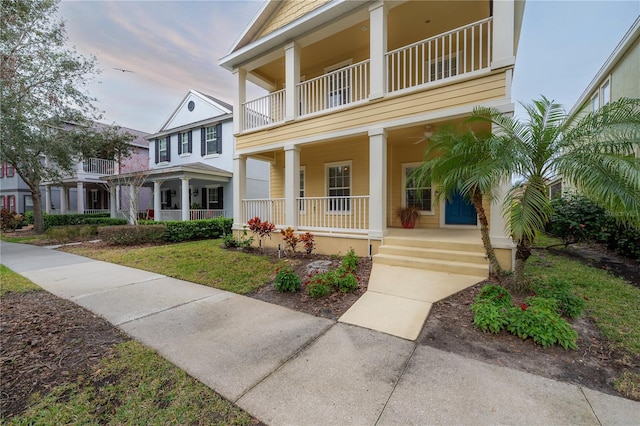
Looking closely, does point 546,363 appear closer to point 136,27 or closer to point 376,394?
point 376,394

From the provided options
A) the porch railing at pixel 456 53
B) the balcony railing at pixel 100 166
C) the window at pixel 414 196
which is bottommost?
the window at pixel 414 196

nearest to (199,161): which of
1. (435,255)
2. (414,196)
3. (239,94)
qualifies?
(239,94)

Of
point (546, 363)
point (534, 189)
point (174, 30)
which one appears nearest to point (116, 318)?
point (546, 363)

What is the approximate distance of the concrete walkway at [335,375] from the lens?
206cm

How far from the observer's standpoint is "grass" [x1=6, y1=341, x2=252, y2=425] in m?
2.03

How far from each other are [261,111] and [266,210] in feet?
12.0

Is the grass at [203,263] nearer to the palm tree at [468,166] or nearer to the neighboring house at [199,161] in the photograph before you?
the palm tree at [468,166]

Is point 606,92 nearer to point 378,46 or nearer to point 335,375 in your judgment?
point 378,46

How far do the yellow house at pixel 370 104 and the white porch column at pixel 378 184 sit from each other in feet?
0.08

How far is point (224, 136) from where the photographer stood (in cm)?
1588

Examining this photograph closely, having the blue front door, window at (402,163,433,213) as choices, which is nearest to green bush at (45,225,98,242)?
window at (402,163,433,213)

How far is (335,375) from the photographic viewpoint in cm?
254

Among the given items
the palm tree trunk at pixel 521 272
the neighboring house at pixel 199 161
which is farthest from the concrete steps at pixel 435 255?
the neighboring house at pixel 199 161

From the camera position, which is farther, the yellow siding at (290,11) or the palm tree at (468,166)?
the yellow siding at (290,11)
